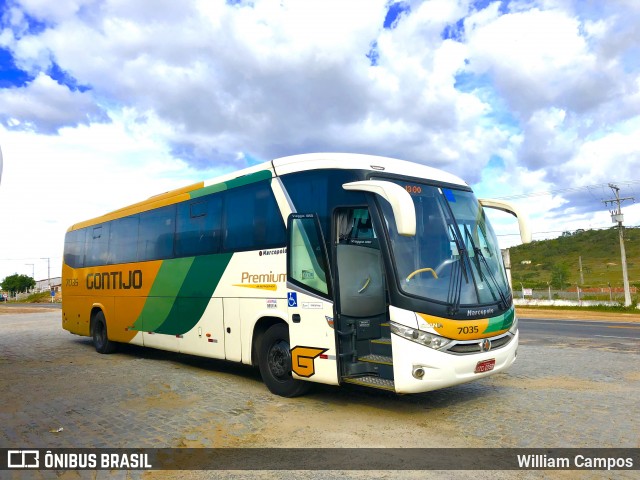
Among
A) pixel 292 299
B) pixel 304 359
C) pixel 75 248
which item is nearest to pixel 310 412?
pixel 304 359

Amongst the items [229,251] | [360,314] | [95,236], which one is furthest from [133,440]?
[95,236]

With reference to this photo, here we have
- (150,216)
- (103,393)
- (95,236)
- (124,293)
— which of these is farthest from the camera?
(95,236)

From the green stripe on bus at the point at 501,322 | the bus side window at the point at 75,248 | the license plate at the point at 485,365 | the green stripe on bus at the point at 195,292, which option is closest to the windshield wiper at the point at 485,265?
A: the green stripe on bus at the point at 501,322

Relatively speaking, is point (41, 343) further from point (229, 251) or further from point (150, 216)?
point (229, 251)

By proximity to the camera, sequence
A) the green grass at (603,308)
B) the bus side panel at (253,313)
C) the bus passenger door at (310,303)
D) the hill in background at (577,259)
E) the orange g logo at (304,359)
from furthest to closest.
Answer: the hill in background at (577,259) < the green grass at (603,308) < the bus side panel at (253,313) < the orange g logo at (304,359) < the bus passenger door at (310,303)

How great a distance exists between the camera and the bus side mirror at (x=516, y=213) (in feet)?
27.8

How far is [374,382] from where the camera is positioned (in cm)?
668

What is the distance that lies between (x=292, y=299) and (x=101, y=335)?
8.32 m

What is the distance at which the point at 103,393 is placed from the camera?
8414 mm

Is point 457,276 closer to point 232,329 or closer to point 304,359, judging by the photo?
point 304,359

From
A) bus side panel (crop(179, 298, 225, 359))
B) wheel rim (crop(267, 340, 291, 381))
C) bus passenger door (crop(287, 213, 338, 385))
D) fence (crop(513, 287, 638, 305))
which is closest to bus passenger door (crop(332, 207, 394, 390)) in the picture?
bus passenger door (crop(287, 213, 338, 385))

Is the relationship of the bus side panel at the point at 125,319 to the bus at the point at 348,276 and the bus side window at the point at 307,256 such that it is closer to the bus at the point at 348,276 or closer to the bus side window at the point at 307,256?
the bus at the point at 348,276

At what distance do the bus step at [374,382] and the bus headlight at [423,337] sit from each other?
64cm

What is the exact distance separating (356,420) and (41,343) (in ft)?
43.1
